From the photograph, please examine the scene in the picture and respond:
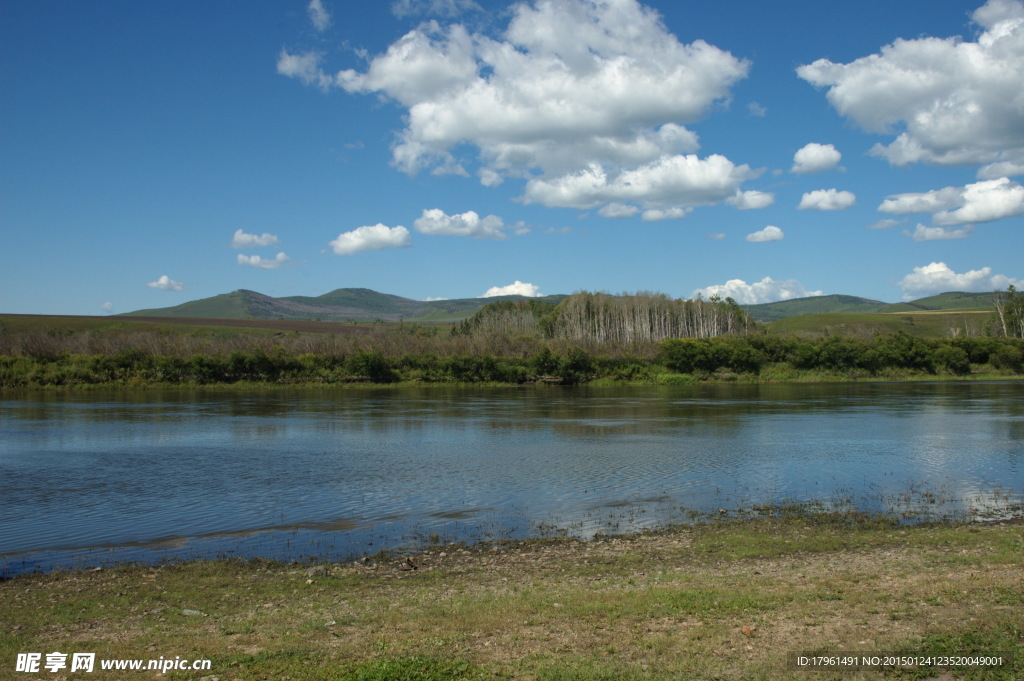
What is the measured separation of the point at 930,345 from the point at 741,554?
398ft

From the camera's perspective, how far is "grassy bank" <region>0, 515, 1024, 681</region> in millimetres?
9484

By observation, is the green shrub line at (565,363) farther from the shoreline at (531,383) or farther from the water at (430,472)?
the water at (430,472)

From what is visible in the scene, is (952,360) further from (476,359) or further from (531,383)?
(476,359)

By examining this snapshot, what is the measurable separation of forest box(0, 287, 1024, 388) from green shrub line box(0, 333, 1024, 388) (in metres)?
0.16

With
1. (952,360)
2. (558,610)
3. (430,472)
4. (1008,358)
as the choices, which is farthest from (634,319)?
(558,610)

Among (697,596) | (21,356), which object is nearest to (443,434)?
(697,596)

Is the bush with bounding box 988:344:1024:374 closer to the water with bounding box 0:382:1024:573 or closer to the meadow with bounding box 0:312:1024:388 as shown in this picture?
the meadow with bounding box 0:312:1024:388

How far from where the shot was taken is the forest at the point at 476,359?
100 metres

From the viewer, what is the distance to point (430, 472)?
30578 millimetres

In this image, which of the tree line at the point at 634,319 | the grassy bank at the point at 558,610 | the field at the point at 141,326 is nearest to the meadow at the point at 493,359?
the field at the point at 141,326

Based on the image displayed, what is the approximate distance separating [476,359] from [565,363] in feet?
43.7

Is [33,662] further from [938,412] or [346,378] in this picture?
[346,378]

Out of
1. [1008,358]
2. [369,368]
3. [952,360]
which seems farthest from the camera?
[1008,358]

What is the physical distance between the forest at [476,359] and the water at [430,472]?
134ft
